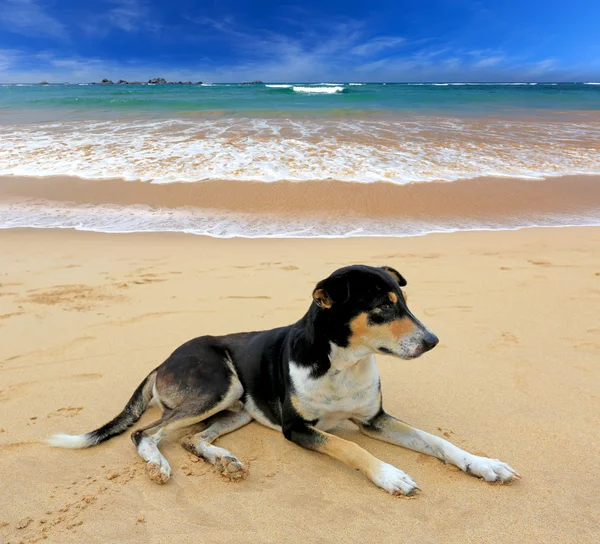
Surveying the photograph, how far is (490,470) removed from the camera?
10.4ft

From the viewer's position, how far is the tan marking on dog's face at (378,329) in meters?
3.19

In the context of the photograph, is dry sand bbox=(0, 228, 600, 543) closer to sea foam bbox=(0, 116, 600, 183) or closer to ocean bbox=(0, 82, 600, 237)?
ocean bbox=(0, 82, 600, 237)

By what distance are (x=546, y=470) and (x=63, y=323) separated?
15.1 feet

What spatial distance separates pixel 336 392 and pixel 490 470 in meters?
1.03

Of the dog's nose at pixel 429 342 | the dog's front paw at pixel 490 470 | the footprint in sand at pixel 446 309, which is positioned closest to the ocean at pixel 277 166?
the footprint in sand at pixel 446 309

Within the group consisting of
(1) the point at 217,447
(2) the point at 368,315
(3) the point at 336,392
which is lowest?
(1) the point at 217,447

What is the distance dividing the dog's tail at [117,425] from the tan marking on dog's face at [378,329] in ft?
5.62

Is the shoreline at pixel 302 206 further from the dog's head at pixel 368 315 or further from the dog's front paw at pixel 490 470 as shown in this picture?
the dog's front paw at pixel 490 470

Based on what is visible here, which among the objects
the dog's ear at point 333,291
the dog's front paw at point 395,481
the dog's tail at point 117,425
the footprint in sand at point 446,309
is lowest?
the dog's front paw at point 395,481

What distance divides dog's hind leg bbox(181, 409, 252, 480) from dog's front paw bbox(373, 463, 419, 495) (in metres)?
0.84

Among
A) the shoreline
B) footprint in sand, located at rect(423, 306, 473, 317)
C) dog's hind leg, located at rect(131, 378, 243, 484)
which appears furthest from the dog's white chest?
the shoreline

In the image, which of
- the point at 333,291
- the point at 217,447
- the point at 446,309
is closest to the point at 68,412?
the point at 217,447

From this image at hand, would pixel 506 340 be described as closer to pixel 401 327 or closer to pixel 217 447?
pixel 401 327

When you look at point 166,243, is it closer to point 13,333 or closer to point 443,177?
point 13,333
